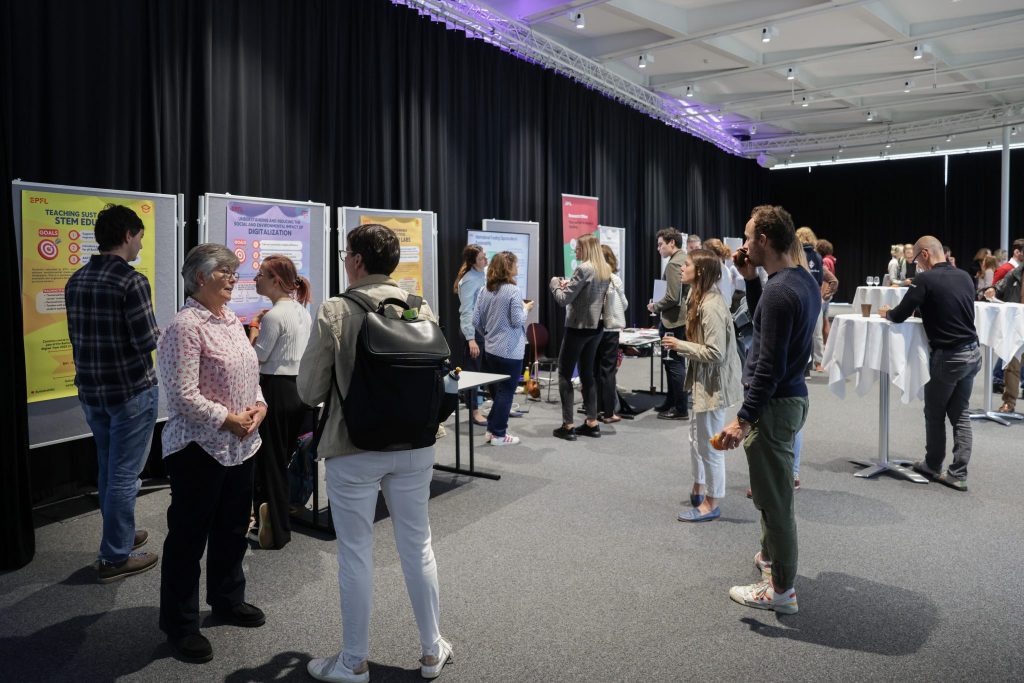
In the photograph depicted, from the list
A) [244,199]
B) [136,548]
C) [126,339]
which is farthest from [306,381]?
[244,199]

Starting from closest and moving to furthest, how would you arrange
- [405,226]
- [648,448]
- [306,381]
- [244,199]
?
[306,381], [244,199], [648,448], [405,226]

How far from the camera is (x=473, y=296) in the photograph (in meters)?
6.07

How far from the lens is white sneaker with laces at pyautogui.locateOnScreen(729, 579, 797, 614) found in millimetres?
2658

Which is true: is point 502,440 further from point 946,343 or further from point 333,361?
point 333,361

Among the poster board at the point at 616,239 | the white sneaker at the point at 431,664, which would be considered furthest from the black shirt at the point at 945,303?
the poster board at the point at 616,239

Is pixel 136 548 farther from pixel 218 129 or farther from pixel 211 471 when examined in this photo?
pixel 218 129

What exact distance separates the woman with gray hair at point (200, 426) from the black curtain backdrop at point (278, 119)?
1262 mm

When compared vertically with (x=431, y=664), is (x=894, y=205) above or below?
above

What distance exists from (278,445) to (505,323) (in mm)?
2063

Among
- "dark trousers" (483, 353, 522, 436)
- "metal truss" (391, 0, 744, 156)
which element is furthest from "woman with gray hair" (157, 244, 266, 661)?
"metal truss" (391, 0, 744, 156)

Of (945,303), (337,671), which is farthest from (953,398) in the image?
(337,671)

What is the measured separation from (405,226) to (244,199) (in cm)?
150

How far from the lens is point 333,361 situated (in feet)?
6.76

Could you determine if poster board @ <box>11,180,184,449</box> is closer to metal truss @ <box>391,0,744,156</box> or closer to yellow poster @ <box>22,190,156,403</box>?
yellow poster @ <box>22,190,156,403</box>
